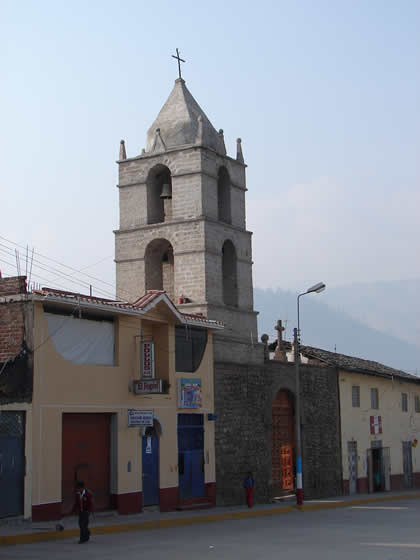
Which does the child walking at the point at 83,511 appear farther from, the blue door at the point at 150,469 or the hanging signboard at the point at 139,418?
the blue door at the point at 150,469

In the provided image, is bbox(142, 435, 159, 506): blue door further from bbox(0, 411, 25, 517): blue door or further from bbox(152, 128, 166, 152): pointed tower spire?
bbox(152, 128, 166, 152): pointed tower spire

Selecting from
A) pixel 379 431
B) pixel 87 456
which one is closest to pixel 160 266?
pixel 87 456

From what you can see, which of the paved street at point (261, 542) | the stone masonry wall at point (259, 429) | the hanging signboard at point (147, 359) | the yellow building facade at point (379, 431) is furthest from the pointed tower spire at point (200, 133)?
the paved street at point (261, 542)

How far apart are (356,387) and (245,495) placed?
13.3m

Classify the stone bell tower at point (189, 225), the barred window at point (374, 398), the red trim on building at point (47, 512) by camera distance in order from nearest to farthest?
the red trim on building at point (47, 512)
the stone bell tower at point (189, 225)
the barred window at point (374, 398)

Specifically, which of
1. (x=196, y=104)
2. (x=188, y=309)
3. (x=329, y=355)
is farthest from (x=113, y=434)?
(x=329, y=355)

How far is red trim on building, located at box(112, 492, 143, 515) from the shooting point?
84.9ft

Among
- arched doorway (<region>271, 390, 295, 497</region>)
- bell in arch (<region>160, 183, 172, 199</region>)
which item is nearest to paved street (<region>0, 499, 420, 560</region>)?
arched doorway (<region>271, 390, 295, 497</region>)

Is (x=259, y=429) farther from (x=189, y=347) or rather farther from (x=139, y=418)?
(x=139, y=418)

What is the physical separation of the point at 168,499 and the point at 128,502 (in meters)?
2.32

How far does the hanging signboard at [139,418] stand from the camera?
87.1 feet

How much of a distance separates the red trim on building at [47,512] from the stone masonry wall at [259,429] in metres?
9.11

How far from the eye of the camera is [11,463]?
22.1 meters

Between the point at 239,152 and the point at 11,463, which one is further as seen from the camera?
the point at 239,152
